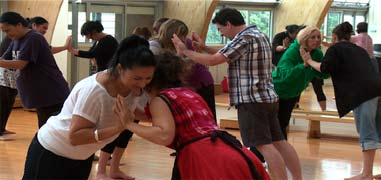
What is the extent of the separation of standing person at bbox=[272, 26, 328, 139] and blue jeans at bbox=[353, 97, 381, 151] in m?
0.39

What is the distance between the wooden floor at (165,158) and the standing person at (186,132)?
2.59 m

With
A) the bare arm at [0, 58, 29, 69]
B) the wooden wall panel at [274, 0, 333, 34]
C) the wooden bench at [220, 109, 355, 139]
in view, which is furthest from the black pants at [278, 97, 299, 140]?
the wooden wall panel at [274, 0, 333, 34]

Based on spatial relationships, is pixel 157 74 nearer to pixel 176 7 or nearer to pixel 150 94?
pixel 150 94

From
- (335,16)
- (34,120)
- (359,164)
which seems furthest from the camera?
(335,16)

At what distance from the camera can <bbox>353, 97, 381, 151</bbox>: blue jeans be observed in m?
4.76

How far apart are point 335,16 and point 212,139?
1553cm

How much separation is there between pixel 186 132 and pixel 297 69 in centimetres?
257

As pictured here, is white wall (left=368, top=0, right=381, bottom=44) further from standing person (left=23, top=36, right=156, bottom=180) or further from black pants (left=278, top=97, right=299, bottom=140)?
standing person (left=23, top=36, right=156, bottom=180)

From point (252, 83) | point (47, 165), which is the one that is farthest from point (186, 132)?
point (252, 83)

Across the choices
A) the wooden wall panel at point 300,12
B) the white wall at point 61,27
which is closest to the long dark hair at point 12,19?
the white wall at point 61,27

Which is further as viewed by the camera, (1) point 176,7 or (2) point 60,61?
(1) point 176,7

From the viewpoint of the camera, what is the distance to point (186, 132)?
7.66ft

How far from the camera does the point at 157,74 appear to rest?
2.36m

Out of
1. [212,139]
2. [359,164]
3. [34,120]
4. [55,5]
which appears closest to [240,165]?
[212,139]
